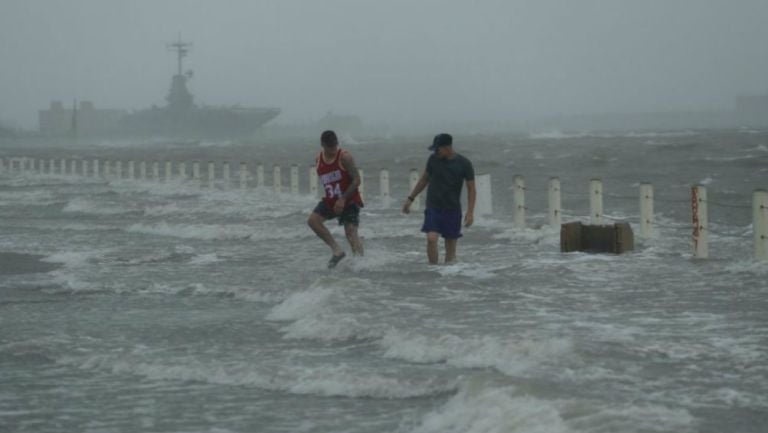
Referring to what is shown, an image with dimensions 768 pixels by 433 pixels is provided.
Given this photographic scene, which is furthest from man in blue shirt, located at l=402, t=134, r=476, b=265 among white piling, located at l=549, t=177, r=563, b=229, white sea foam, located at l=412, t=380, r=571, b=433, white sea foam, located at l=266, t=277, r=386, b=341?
white sea foam, located at l=412, t=380, r=571, b=433

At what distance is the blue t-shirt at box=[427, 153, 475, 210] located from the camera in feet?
41.7

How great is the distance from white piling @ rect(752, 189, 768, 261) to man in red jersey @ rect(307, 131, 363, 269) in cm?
406

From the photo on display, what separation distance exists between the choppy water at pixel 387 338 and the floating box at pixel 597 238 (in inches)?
10.4

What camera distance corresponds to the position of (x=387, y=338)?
8.62 m

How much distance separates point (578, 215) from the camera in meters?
24.4

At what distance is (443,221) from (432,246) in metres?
0.41

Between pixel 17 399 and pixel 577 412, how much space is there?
126 inches

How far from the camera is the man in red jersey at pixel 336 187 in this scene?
12.9 meters

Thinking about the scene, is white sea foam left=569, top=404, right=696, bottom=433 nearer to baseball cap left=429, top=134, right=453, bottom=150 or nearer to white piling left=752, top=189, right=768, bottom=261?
baseball cap left=429, top=134, right=453, bottom=150

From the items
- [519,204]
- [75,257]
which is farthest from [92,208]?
[519,204]

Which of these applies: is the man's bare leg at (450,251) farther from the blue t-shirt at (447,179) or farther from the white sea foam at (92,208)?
the white sea foam at (92,208)

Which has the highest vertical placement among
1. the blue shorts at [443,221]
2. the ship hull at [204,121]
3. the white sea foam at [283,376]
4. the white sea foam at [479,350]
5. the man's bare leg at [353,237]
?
the ship hull at [204,121]

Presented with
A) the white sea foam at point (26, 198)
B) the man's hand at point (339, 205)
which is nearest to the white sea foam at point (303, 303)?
the man's hand at point (339, 205)

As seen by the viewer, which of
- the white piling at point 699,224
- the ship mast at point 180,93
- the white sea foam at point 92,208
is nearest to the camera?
the white piling at point 699,224
